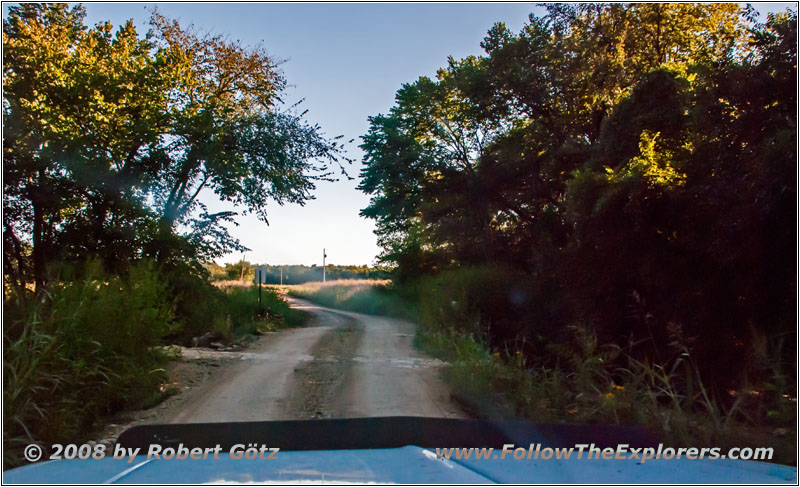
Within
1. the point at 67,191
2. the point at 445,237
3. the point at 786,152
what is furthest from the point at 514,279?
the point at 67,191

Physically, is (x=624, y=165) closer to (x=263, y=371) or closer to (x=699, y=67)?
(x=699, y=67)

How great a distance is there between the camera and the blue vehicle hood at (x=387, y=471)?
214 cm

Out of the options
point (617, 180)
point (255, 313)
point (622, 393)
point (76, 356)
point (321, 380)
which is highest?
point (617, 180)

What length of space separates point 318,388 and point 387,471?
5.93 meters

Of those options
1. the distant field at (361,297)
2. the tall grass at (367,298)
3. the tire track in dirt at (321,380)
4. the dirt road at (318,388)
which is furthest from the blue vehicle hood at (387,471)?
the distant field at (361,297)

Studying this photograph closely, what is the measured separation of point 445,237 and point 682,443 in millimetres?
23307

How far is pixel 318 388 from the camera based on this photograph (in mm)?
7934

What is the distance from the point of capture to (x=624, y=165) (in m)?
13.0

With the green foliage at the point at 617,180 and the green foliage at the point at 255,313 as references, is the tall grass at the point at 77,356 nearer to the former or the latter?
the green foliage at the point at 617,180

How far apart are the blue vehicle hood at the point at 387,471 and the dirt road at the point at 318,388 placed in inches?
149

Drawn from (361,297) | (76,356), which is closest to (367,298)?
(361,297)

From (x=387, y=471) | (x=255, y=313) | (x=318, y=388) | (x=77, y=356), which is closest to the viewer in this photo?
(x=387, y=471)

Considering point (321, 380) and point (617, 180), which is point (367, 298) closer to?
point (617, 180)

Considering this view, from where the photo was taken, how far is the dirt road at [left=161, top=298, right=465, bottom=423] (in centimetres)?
642
